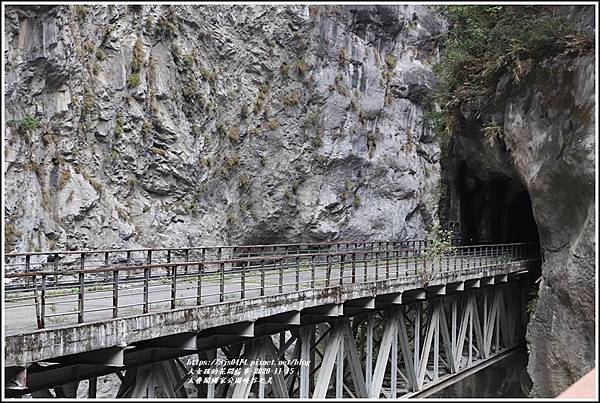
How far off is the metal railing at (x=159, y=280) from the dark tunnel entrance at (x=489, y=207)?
264cm

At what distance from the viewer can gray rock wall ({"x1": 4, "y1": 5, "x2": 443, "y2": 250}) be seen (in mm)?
22031

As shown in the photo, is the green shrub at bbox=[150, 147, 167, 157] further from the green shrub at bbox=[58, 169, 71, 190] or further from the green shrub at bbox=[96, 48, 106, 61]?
the green shrub at bbox=[58, 169, 71, 190]

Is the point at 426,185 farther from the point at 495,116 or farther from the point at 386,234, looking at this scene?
the point at 495,116

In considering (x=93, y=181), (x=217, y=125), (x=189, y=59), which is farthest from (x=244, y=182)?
(x=93, y=181)

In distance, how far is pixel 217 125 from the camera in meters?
29.1

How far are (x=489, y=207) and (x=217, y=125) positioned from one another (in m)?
13.9

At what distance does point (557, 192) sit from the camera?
1534 centimetres

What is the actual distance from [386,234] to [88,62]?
17.8 metres

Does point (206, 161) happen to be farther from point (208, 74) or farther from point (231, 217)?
point (208, 74)

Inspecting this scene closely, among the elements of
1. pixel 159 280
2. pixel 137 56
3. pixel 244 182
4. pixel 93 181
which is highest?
pixel 137 56

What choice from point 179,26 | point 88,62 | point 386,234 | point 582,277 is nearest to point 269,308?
point 582,277

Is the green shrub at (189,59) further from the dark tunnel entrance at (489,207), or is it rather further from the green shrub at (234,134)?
the dark tunnel entrance at (489,207)

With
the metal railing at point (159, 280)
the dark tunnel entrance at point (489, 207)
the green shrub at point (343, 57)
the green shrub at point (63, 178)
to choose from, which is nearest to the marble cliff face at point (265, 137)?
the green shrub at point (63, 178)

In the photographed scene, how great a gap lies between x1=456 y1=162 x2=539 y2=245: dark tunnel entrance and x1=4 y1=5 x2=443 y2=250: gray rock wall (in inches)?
210
